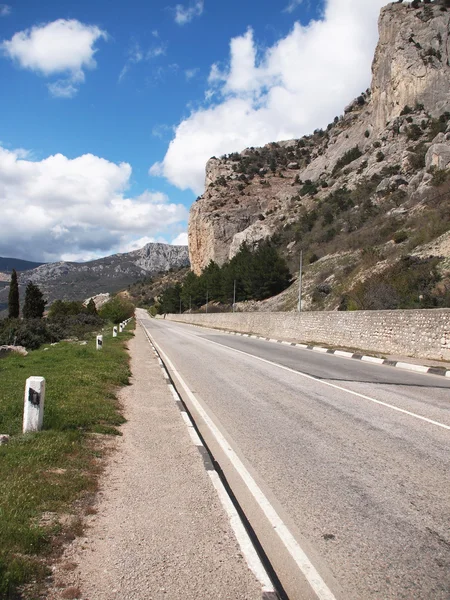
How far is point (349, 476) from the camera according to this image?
4902mm

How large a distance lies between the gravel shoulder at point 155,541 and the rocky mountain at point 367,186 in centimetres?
2430

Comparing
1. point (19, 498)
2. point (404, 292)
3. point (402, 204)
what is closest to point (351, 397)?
point (19, 498)

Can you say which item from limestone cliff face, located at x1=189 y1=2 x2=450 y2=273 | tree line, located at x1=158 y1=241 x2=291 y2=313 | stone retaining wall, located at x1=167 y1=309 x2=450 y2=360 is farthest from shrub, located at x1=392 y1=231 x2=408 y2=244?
tree line, located at x1=158 y1=241 x2=291 y2=313

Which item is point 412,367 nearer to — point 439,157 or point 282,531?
point 282,531

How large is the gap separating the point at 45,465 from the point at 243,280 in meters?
63.7

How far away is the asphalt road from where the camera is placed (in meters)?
3.13

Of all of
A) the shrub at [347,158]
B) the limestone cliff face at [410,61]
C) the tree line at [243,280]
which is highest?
the limestone cliff face at [410,61]

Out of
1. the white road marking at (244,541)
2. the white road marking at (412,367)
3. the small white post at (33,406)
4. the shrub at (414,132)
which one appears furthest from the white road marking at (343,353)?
the shrub at (414,132)

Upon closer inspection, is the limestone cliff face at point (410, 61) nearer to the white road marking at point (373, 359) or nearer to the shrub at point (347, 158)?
the shrub at point (347, 158)

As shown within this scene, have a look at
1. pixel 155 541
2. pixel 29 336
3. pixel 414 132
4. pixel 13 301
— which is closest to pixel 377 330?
pixel 155 541

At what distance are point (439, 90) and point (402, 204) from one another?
32805 mm

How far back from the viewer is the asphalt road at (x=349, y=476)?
313 centimetres

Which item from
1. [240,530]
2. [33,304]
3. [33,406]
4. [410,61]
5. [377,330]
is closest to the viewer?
[240,530]

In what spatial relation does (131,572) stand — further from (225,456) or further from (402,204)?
(402,204)
